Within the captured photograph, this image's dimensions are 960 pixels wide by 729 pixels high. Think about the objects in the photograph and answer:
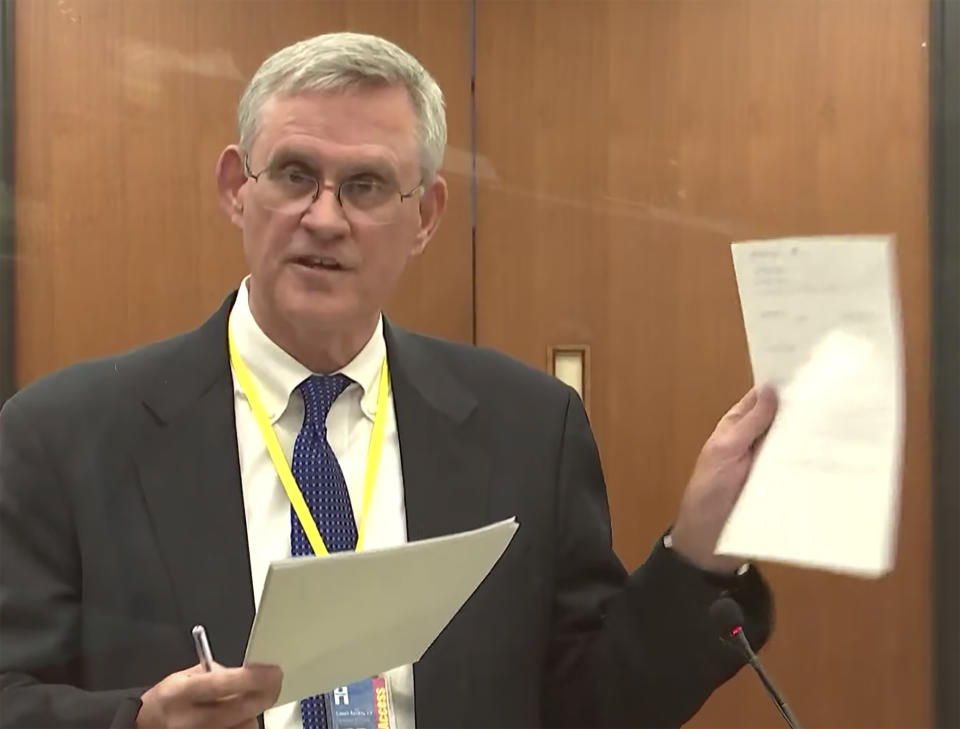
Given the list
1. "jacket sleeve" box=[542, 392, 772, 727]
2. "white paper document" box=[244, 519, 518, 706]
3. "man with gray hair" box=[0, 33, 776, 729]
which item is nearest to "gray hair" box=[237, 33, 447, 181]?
"man with gray hair" box=[0, 33, 776, 729]

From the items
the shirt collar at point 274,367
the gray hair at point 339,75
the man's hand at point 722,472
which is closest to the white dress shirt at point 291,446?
the shirt collar at point 274,367

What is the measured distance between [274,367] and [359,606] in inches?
17.6

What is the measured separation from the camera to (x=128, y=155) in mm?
1619

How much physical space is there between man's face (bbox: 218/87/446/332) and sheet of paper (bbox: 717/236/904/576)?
44cm

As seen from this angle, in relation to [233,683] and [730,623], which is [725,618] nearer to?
[730,623]

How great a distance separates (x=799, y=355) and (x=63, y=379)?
850 mm

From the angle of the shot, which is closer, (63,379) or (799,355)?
(799,355)

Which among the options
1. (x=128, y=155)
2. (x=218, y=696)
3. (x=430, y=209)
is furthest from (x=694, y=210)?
(x=218, y=696)

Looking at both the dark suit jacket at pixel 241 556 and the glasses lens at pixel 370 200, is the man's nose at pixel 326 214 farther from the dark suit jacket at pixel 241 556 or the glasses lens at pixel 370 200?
the dark suit jacket at pixel 241 556

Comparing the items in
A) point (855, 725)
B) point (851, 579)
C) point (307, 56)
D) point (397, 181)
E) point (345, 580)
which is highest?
point (307, 56)

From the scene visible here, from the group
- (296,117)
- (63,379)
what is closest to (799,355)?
(296,117)

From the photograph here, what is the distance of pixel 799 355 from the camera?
895 millimetres

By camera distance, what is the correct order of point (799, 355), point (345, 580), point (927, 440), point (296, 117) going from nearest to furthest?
point (345, 580), point (799, 355), point (296, 117), point (927, 440)

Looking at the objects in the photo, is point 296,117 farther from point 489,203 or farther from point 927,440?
point 927,440
